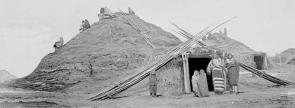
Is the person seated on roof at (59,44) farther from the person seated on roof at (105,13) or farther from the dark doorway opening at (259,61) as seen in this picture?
the dark doorway opening at (259,61)

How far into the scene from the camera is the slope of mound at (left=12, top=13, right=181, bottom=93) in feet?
68.5

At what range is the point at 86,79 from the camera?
20.8 m

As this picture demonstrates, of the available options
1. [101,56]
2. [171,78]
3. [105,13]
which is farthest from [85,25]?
[171,78]

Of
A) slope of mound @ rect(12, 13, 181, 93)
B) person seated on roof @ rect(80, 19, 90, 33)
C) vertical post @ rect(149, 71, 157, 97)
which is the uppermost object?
person seated on roof @ rect(80, 19, 90, 33)

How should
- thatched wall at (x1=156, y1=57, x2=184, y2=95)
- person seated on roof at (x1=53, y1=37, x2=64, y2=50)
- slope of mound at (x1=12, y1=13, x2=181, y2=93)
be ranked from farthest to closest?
person seated on roof at (x1=53, y1=37, x2=64, y2=50), slope of mound at (x1=12, y1=13, x2=181, y2=93), thatched wall at (x1=156, y1=57, x2=184, y2=95)

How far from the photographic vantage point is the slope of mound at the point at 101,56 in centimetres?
2088

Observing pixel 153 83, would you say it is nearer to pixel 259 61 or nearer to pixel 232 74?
pixel 232 74

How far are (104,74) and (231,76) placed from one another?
951 centimetres

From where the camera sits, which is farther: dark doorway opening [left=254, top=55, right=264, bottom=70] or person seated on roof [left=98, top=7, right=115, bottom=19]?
dark doorway opening [left=254, top=55, right=264, bottom=70]

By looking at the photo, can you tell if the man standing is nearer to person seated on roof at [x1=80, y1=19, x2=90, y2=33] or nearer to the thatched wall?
the thatched wall

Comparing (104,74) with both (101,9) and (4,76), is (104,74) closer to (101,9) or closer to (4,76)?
(101,9)

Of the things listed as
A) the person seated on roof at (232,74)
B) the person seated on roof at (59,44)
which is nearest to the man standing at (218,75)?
the person seated on roof at (232,74)

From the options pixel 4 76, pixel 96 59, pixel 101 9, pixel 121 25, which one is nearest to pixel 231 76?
pixel 96 59

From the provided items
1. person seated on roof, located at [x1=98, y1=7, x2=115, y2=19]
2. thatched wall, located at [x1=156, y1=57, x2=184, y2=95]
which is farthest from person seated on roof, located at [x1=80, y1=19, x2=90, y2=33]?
thatched wall, located at [x1=156, y1=57, x2=184, y2=95]
